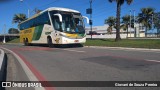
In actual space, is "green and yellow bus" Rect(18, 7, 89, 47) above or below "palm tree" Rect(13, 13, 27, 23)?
below

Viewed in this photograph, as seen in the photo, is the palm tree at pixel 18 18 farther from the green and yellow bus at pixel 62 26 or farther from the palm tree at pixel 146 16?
the green and yellow bus at pixel 62 26

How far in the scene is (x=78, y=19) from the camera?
27906 millimetres

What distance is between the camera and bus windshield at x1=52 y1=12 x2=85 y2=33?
26859 mm

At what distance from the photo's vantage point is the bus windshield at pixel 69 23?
26859mm

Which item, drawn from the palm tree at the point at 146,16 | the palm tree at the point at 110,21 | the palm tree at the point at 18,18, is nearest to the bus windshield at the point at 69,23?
the palm tree at the point at 146,16

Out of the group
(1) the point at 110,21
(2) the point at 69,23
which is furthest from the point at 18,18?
(2) the point at 69,23

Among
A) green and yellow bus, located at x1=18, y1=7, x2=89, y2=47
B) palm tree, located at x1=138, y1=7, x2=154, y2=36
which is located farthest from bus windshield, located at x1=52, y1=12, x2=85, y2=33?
palm tree, located at x1=138, y1=7, x2=154, y2=36

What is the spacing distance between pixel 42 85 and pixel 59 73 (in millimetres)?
2225

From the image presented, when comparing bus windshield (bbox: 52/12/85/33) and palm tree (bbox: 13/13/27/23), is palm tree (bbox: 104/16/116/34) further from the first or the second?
bus windshield (bbox: 52/12/85/33)

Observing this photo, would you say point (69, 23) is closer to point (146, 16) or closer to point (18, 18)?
point (146, 16)

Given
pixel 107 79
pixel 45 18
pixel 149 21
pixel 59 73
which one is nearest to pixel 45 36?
pixel 45 18

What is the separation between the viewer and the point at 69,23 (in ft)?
89.0

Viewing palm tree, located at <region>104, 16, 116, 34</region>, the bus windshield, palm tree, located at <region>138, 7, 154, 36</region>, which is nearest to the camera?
the bus windshield

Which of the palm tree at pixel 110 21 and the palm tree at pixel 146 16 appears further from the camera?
the palm tree at pixel 110 21
